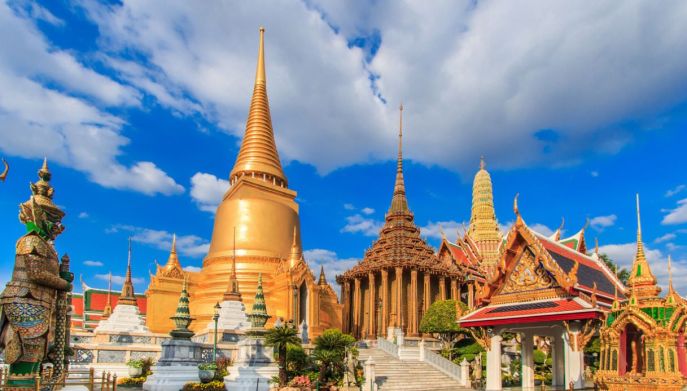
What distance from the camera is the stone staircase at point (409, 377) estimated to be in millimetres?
20000

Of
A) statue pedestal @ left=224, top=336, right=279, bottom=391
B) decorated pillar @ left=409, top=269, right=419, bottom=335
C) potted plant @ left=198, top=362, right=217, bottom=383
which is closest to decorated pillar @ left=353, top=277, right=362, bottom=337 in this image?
decorated pillar @ left=409, top=269, right=419, bottom=335

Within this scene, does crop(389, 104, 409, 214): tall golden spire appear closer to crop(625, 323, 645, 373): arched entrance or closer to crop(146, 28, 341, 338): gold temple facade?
crop(146, 28, 341, 338): gold temple facade

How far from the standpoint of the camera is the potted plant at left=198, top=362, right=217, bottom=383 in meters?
19.4

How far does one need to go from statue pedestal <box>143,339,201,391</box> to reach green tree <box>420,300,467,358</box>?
1301 centimetres

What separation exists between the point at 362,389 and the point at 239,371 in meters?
4.44

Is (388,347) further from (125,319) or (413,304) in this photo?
(125,319)

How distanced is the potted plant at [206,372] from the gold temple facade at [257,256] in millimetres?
10364

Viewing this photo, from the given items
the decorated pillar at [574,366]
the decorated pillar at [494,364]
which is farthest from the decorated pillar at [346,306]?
the decorated pillar at [574,366]

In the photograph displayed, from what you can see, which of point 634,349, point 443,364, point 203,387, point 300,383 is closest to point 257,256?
point 443,364

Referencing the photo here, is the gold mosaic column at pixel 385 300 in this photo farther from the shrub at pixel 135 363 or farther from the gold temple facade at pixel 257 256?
the shrub at pixel 135 363

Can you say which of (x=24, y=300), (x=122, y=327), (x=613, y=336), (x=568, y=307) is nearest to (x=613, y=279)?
(x=568, y=307)

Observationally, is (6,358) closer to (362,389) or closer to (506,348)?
(362,389)

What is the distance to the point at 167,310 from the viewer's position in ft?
103

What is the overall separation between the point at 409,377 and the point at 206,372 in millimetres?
7856
